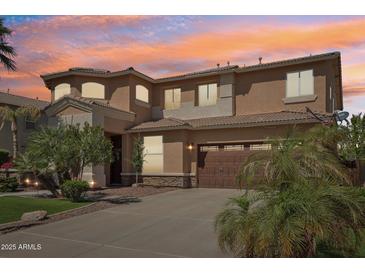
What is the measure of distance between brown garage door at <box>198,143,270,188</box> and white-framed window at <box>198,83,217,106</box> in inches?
142

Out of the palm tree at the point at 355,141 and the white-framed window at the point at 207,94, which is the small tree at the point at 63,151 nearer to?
the white-framed window at the point at 207,94

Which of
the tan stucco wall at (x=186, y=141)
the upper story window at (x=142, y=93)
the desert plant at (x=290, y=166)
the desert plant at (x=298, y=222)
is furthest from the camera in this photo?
the upper story window at (x=142, y=93)

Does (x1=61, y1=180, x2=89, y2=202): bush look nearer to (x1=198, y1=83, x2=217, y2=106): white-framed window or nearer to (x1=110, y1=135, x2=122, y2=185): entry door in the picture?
(x1=110, y1=135, x2=122, y2=185): entry door

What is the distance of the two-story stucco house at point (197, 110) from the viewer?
1959cm

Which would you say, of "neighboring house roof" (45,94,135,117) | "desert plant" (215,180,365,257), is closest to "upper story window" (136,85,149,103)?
"neighboring house roof" (45,94,135,117)

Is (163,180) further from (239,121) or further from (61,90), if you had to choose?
(61,90)

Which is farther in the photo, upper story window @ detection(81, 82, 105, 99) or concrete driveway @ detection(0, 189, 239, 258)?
upper story window @ detection(81, 82, 105, 99)

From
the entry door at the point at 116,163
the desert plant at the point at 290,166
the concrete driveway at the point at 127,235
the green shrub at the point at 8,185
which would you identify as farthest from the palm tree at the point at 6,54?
the desert plant at the point at 290,166

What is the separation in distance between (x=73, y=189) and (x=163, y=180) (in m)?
7.39

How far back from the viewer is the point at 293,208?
5.68 meters

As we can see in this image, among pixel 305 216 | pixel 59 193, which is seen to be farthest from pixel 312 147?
pixel 59 193

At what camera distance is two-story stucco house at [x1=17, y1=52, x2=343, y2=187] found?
1959 centimetres

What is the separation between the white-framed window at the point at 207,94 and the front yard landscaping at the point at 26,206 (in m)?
11.8

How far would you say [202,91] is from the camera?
23.4m
